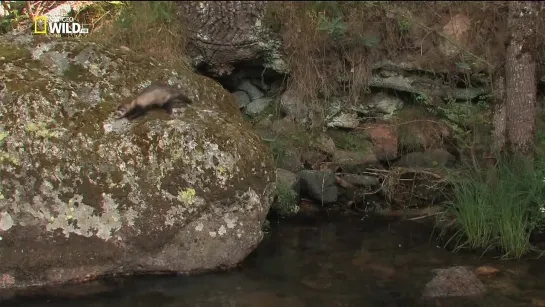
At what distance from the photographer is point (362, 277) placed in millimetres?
4133

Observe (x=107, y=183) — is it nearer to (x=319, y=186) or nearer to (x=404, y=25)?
(x=319, y=186)

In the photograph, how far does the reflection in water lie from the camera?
371 centimetres

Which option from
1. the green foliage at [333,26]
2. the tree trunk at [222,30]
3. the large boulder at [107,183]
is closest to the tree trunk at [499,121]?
the green foliage at [333,26]

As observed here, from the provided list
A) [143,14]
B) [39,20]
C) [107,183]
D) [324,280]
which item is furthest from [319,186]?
[39,20]

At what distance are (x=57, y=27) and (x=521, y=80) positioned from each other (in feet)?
16.1

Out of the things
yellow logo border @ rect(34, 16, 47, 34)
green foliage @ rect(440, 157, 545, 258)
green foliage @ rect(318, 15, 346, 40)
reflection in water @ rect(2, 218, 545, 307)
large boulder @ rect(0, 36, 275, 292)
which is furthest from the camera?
yellow logo border @ rect(34, 16, 47, 34)

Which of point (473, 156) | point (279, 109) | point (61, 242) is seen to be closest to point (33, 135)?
point (61, 242)

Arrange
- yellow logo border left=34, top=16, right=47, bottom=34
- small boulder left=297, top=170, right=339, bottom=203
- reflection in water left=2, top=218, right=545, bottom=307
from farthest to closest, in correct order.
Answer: yellow logo border left=34, top=16, right=47, bottom=34
small boulder left=297, top=170, right=339, bottom=203
reflection in water left=2, top=218, right=545, bottom=307

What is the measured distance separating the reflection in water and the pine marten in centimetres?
121

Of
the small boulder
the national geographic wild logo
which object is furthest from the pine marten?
the national geographic wild logo

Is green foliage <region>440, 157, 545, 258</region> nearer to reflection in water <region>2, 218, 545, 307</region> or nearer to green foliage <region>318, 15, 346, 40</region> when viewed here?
reflection in water <region>2, 218, 545, 307</region>

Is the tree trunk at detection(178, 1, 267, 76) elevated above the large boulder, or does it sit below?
above

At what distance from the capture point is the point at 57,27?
21.6ft

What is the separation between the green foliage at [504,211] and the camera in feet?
14.8
